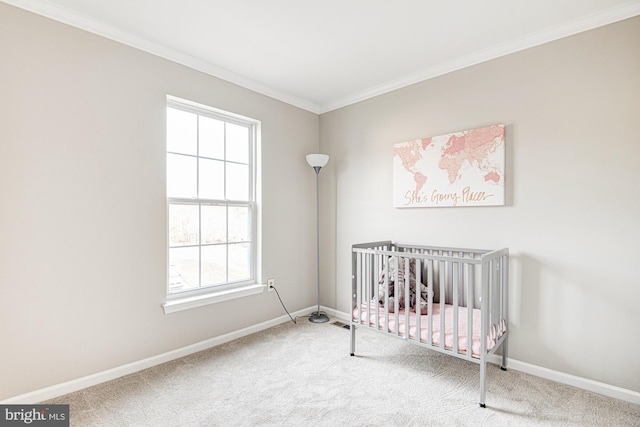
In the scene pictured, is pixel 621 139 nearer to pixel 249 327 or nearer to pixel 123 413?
A: pixel 249 327

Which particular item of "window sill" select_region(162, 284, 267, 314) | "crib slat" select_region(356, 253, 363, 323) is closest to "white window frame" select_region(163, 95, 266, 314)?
"window sill" select_region(162, 284, 267, 314)

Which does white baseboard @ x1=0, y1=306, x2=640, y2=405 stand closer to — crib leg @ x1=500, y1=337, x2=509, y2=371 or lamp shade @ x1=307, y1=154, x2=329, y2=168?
crib leg @ x1=500, y1=337, x2=509, y2=371

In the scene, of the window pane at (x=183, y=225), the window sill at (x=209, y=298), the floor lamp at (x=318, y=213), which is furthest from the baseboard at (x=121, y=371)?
the window pane at (x=183, y=225)

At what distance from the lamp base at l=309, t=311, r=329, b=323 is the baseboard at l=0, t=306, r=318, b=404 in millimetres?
487

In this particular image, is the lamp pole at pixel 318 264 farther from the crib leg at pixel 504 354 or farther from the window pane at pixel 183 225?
the crib leg at pixel 504 354

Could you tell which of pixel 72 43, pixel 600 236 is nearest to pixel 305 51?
pixel 72 43

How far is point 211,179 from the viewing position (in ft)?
8.96

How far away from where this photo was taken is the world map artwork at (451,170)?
91.7 inches

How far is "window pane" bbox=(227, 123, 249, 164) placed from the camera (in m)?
2.89

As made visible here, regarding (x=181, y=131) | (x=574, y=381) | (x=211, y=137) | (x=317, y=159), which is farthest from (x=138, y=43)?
(x=574, y=381)

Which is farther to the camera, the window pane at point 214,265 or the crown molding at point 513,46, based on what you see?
the window pane at point 214,265

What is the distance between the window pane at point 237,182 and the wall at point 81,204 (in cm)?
59

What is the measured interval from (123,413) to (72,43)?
2.23 m

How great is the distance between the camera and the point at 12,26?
1.77 metres
